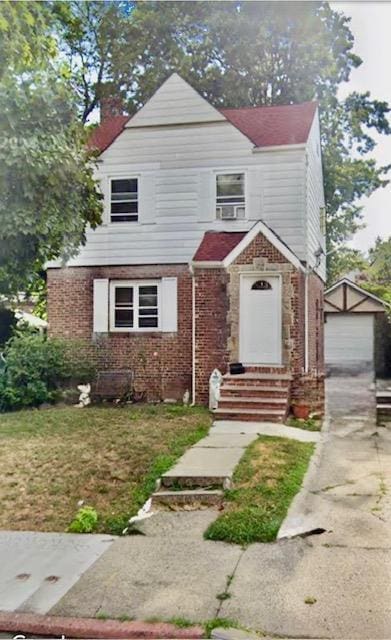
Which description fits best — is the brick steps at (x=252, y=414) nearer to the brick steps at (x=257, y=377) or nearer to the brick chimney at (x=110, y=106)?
the brick steps at (x=257, y=377)

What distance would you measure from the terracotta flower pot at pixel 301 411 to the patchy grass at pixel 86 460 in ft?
6.09

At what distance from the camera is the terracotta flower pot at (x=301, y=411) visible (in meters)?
12.3

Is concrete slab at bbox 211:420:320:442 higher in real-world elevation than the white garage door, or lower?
lower

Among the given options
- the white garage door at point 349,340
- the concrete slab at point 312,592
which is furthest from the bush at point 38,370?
the white garage door at point 349,340

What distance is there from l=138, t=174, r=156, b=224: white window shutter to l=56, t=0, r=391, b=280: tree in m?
6.65

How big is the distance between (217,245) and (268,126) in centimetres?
363

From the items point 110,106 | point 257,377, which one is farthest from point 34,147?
point 110,106

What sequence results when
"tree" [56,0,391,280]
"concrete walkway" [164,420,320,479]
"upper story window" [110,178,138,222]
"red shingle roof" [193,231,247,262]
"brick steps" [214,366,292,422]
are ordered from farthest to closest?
"tree" [56,0,391,280] → "upper story window" [110,178,138,222] → "red shingle roof" [193,231,247,262] → "brick steps" [214,366,292,422] → "concrete walkway" [164,420,320,479]

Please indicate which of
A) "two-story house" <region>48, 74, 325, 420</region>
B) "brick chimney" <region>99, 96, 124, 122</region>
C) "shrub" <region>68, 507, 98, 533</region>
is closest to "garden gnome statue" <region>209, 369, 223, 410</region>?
"two-story house" <region>48, 74, 325, 420</region>

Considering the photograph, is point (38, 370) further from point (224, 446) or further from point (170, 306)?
point (224, 446)

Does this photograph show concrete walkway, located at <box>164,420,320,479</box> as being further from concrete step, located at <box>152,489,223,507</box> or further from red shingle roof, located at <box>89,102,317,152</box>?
red shingle roof, located at <box>89,102,317,152</box>


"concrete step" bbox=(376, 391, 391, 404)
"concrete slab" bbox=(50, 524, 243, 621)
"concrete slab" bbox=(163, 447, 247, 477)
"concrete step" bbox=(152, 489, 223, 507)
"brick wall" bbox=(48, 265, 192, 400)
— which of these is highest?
"brick wall" bbox=(48, 265, 192, 400)

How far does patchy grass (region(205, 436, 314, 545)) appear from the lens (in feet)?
18.8

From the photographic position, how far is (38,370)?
46.3 ft
